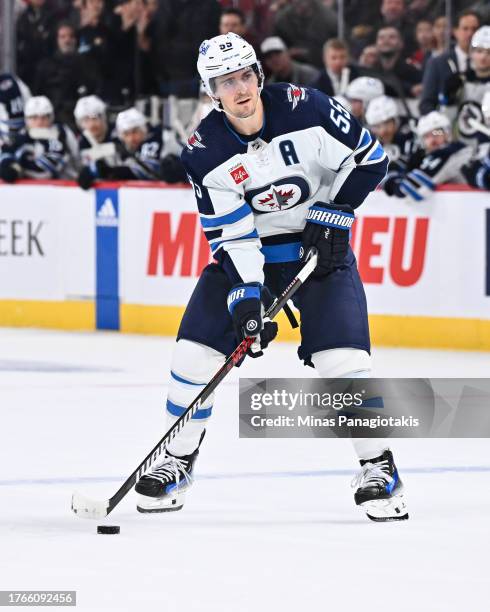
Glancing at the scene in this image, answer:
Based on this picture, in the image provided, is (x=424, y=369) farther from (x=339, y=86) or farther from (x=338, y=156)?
(x=338, y=156)

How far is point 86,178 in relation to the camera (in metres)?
11.2

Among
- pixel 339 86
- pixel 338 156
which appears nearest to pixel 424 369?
pixel 339 86

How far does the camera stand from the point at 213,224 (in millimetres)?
5418

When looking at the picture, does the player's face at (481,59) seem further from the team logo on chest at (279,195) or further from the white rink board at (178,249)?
the team logo on chest at (279,195)

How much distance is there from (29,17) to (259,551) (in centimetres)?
878

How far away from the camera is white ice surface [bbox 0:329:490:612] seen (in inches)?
171

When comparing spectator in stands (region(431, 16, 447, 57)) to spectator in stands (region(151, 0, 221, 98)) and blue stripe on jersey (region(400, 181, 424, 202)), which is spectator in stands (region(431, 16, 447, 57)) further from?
spectator in stands (region(151, 0, 221, 98))

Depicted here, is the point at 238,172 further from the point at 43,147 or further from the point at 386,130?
the point at 43,147

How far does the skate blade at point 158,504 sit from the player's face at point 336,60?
6.20 meters

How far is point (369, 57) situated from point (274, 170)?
6.19 m

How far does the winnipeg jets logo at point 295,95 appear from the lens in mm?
5434

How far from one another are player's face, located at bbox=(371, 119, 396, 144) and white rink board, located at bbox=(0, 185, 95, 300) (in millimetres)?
1896

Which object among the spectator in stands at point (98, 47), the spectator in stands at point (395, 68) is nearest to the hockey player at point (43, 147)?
the spectator in stands at point (98, 47)

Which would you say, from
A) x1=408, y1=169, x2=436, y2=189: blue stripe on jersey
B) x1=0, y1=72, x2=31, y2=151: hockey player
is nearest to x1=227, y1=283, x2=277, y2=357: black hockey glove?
x1=408, y1=169, x2=436, y2=189: blue stripe on jersey
